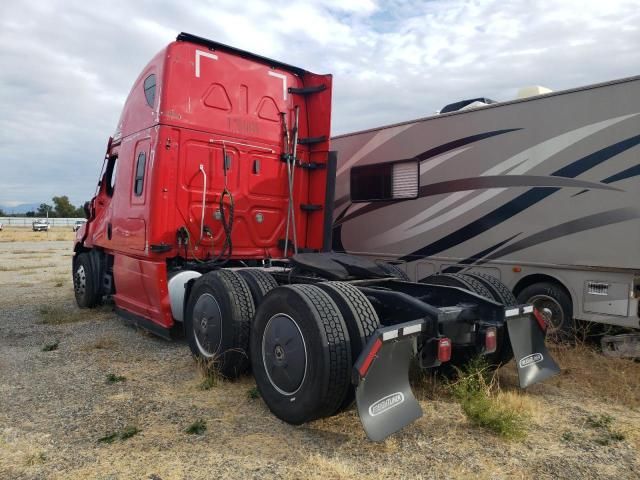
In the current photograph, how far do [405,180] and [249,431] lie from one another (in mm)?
4740

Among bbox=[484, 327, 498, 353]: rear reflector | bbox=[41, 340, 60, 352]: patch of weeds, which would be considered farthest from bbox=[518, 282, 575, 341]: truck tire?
bbox=[41, 340, 60, 352]: patch of weeds

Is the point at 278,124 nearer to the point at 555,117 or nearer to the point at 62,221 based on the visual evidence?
the point at 555,117

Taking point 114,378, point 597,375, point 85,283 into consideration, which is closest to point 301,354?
point 114,378

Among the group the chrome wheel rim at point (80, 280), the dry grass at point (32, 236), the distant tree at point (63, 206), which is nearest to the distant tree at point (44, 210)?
the distant tree at point (63, 206)

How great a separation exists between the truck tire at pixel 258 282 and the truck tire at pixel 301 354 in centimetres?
66

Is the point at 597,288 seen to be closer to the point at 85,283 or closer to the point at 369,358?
the point at 369,358

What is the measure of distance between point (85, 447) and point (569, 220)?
5.13 meters

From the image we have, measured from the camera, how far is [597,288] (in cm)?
543

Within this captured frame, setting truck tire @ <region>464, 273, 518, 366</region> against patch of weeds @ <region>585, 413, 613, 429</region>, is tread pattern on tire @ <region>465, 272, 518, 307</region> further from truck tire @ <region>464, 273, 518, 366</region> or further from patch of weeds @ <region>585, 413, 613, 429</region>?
patch of weeds @ <region>585, 413, 613, 429</region>

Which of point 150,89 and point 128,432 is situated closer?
point 128,432

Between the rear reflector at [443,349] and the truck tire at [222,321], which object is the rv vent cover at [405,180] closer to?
the truck tire at [222,321]

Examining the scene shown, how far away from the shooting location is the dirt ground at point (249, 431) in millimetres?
2965

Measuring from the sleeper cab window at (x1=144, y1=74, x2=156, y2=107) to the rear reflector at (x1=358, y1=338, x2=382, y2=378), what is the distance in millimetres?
4166

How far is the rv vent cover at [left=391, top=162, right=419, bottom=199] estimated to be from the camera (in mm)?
7238
